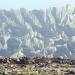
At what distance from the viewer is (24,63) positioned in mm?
49906

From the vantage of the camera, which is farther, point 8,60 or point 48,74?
point 8,60

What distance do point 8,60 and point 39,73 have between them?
14847 millimetres

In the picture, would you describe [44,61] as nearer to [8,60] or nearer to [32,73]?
[8,60]

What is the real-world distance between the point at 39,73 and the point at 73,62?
16122 millimetres

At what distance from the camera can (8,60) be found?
169ft

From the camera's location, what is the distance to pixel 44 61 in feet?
168

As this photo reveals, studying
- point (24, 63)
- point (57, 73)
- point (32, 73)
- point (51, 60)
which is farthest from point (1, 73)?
point (51, 60)

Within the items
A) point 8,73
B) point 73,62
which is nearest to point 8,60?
point 73,62

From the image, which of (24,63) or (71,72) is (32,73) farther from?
(24,63)

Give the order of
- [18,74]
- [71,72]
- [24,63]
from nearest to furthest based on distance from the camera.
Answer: [18,74], [71,72], [24,63]

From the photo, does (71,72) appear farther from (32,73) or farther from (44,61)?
(44,61)

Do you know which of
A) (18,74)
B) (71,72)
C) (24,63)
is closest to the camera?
(18,74)

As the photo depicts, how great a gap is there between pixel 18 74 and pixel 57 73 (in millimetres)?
4417

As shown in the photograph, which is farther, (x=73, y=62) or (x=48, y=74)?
(x=73, y=62)
